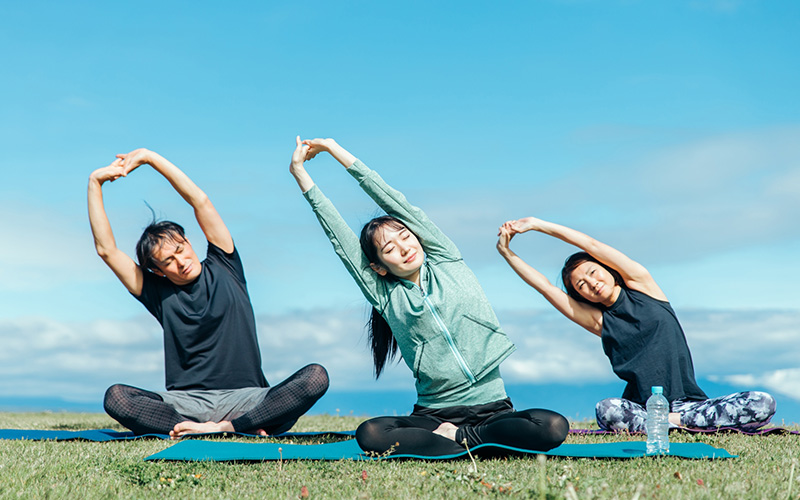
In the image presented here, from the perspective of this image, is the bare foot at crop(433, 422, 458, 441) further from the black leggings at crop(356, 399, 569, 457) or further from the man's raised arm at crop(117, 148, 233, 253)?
the man's raised arm at crop(117, 148, 233, 253)

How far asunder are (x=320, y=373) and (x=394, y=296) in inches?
57.7

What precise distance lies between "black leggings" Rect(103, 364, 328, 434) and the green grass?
1397mm

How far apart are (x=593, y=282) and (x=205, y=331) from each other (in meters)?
3.73

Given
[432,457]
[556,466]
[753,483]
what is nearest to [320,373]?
[432,457]

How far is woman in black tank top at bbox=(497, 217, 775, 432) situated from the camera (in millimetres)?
6621

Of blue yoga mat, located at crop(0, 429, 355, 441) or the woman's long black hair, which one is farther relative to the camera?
blue yoga mat, located at crop(0, 429, 355, 441)

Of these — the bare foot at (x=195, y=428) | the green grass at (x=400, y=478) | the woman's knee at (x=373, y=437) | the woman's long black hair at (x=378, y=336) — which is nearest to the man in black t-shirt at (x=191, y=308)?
the bare foot at (x=195, y=428)

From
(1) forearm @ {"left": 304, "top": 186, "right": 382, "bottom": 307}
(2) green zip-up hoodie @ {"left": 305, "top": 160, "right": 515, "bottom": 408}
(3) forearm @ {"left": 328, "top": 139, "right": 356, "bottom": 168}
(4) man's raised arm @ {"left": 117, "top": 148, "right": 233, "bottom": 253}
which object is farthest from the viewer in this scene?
(4) man's raised arm @ {"left": 117, "top": 148, "right": 233, "bottom": 253}

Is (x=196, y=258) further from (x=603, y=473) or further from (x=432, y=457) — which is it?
(x=603, y=473)

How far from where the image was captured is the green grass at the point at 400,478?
3451mm

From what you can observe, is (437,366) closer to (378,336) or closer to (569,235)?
(378,336)

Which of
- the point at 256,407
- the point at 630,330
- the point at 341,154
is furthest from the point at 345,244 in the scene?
the point at 630,330

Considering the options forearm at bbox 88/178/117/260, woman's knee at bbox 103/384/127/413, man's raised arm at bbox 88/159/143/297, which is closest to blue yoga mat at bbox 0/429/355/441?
woman's knee at bbox 103/384/127/413

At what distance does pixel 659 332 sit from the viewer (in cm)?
675
